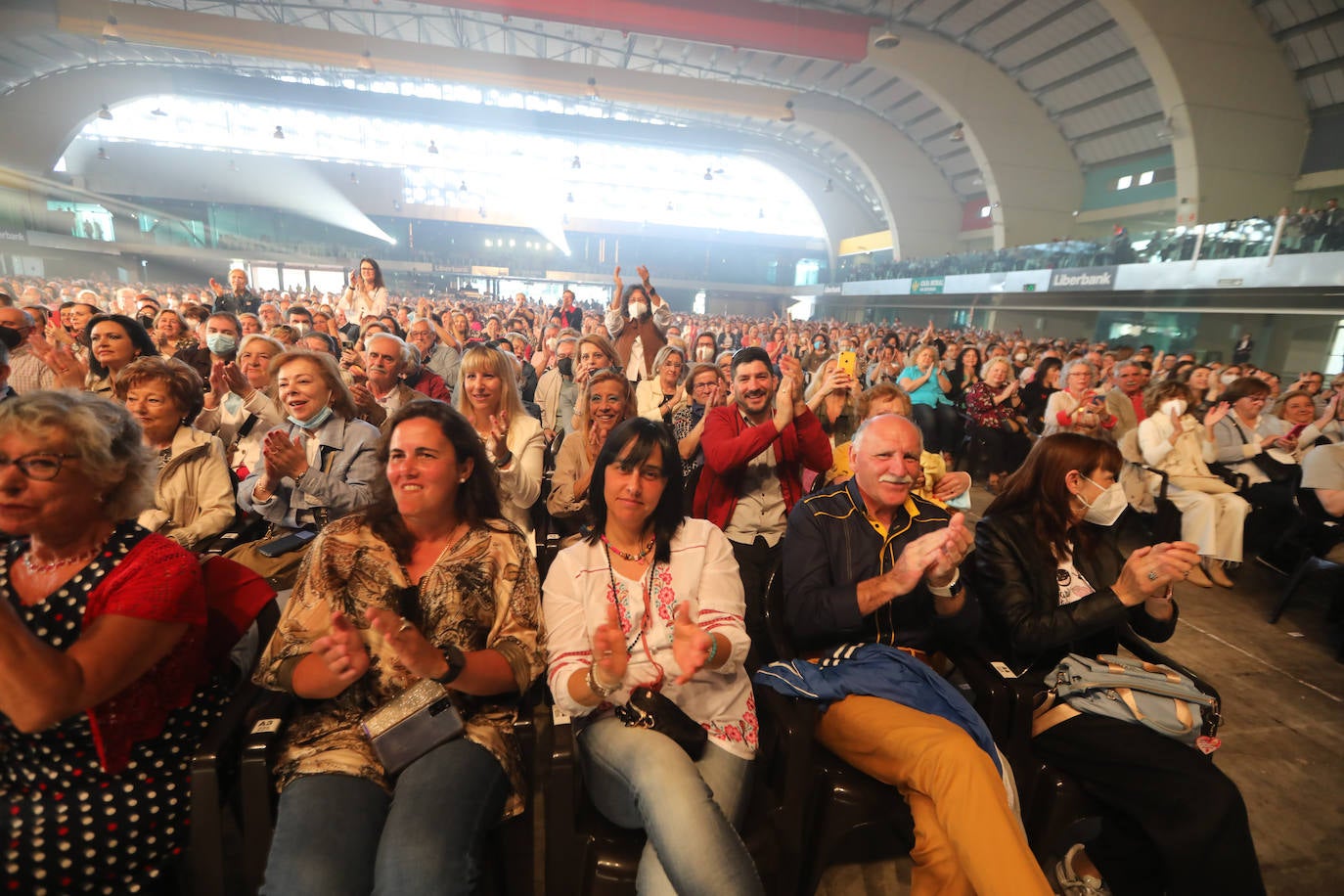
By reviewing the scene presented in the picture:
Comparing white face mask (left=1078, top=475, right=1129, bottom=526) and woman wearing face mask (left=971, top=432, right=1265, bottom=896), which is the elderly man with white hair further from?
white face mask (left=1078, top=475, right=1129, bottom=526)

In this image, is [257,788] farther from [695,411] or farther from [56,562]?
[695,411]

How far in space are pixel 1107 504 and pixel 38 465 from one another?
10.0 ft

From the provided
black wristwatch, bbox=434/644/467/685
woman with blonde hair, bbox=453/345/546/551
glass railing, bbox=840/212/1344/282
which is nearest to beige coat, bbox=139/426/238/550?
woman with blonde hair, bbox=453/345/546/551

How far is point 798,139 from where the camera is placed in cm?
2850

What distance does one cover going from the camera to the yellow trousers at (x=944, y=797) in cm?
129

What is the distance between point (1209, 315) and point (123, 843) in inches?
724

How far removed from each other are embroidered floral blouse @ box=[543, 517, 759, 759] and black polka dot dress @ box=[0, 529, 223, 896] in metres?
0.97

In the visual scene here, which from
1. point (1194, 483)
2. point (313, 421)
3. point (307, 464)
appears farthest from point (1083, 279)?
point (307, 464)

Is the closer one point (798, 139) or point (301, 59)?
point (301, 59)

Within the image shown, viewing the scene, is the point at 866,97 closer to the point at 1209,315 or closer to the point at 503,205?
the point at 1209,315

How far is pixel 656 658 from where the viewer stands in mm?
1585

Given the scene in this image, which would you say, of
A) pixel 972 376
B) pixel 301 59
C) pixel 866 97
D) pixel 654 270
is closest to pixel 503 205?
pixel 654 270

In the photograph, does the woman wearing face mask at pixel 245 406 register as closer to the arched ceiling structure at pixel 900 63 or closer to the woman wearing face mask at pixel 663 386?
the woman wearing face mask at pixel 663 386

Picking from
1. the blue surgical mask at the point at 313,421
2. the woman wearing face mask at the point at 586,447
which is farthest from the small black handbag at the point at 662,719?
the blue surgical mask at the point at 313,421
